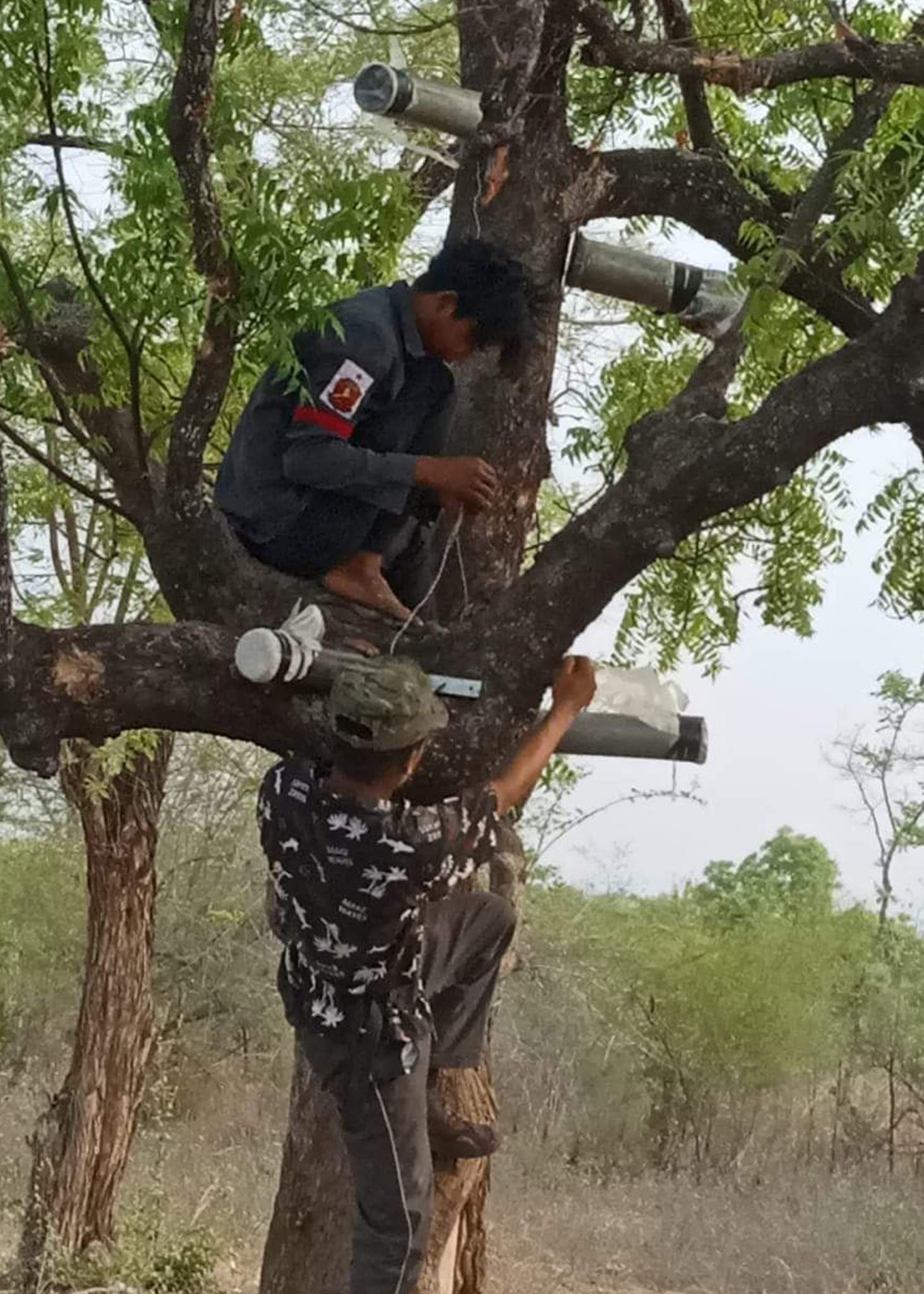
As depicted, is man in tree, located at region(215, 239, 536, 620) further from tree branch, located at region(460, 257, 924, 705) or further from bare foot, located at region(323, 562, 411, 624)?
tree branch, located at region(460, 257, 924, 705)

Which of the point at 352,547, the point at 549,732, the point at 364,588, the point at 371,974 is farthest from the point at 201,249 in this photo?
the point at 371,974

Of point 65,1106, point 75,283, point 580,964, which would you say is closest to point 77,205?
point 75,283

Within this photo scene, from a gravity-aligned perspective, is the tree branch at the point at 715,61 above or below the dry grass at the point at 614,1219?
above

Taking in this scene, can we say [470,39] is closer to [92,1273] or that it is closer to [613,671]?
[613,671]

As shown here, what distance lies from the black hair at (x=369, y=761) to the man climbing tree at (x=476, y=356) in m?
0.29

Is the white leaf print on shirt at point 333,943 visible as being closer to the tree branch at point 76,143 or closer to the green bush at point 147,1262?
the tree branch at point 76,143

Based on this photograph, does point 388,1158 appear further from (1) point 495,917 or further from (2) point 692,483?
(2) point 692,483

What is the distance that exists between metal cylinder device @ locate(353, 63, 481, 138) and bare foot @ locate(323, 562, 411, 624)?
1266mm

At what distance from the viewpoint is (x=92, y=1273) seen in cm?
854

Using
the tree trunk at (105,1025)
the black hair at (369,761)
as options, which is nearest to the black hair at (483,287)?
the black hair at (369,761)

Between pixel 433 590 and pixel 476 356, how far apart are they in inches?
33.0

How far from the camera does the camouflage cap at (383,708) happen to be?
10.8ft

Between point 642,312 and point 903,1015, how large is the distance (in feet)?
28.9

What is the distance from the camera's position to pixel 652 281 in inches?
187
